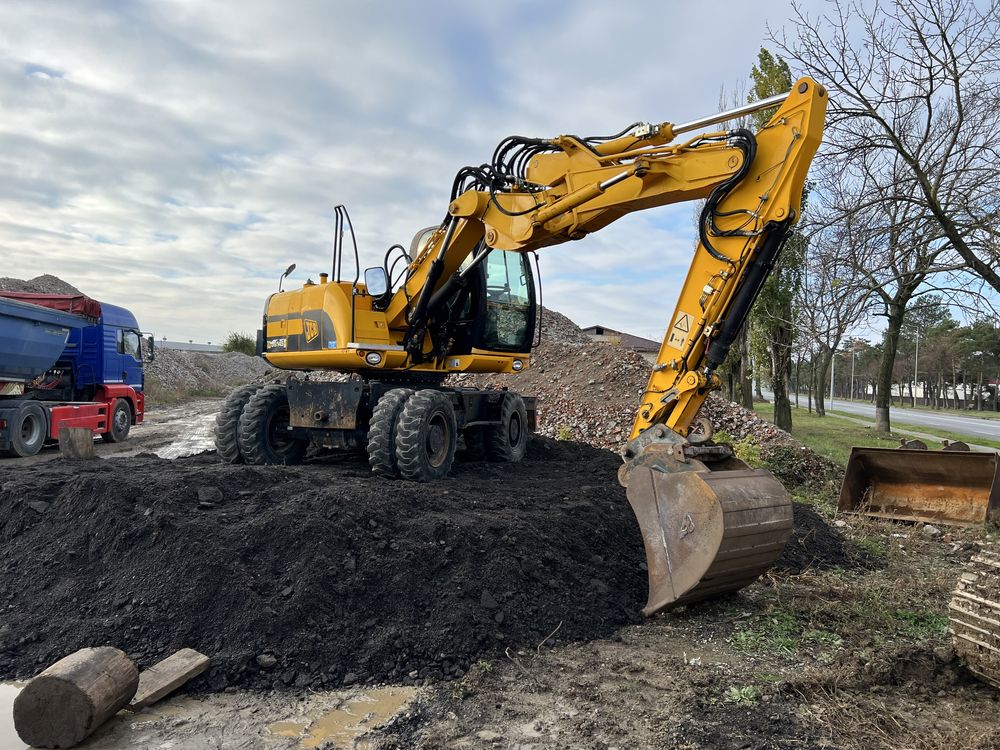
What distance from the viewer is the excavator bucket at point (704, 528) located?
4.53 m

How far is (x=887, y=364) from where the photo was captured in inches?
692

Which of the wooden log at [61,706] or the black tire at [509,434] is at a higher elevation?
the black tire at [509,434]

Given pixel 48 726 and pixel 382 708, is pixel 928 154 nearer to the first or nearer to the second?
pixel 382 708

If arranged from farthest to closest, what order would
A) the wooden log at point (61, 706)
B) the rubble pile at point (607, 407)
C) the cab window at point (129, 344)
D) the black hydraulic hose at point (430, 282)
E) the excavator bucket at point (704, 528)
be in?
1. the cab window at point (129, 344)
2. the rubble pile at point (607, 407)
3. the black hydraulic hose at point (430, 282)
4. the excavator bucket at point (704, 528)
5. the wooden log at point (61, 706)

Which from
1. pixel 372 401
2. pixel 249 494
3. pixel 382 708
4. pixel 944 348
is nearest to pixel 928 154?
pixel 372 401

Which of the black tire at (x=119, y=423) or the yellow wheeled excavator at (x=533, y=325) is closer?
the yellow wheeled excavator at (x=533, y=325)

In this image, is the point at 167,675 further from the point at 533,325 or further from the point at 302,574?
the point at 533,325

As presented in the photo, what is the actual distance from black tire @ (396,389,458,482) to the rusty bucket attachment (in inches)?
168

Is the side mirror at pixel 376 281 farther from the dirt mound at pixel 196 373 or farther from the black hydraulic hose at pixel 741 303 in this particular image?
the dirt mound at pixel 196 373

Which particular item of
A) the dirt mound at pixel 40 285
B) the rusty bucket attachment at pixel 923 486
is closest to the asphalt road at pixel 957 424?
the rusty bucket attachment at pixel 923 486

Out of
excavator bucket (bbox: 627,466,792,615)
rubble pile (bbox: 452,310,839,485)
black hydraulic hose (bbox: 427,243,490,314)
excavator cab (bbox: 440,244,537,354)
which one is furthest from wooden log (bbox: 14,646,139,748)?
rubble pile (bbox: 452,310,839,485)

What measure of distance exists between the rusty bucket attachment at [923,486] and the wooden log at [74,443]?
885 centimetres

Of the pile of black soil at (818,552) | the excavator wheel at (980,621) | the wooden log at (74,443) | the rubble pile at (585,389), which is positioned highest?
the rubble pile at (585,389)

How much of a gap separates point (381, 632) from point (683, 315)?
296 cm
